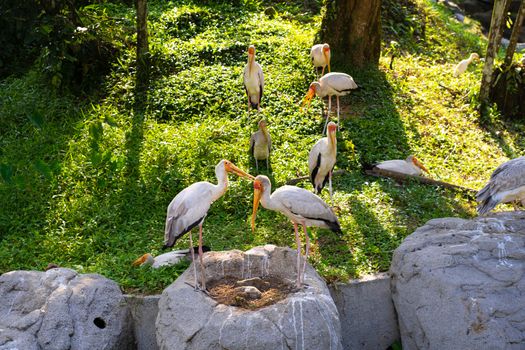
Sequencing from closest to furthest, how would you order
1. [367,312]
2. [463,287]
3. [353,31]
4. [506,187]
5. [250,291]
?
[250,291], [463,287], [367,312], [506,187], [353,31]

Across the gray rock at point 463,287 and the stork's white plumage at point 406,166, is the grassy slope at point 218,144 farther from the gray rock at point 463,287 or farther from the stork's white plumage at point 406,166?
the gray rock at point 463,287

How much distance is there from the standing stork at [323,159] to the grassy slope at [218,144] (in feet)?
1.23

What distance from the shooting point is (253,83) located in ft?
34.4

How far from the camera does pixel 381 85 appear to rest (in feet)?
39.3

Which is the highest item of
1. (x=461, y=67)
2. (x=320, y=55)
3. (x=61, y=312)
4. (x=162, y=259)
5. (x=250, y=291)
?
(x=250, y=291)

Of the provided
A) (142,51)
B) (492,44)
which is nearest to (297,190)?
(142,51)

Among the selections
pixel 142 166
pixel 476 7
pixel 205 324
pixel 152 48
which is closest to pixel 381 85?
pixel 152 48

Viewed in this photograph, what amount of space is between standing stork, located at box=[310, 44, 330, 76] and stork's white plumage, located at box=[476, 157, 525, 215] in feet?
13.8

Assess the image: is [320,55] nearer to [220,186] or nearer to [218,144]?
A: [218,144]

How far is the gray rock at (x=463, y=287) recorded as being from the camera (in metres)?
6.11

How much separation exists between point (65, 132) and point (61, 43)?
54.7 inches

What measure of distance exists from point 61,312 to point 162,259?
1354mm

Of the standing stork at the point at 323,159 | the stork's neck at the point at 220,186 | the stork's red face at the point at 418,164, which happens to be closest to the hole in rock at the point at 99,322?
the stork's neck at the point at 220,186

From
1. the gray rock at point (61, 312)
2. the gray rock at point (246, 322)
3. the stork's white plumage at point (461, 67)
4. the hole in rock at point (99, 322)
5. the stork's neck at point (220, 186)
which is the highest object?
the stork's neck at point (220, 186)
